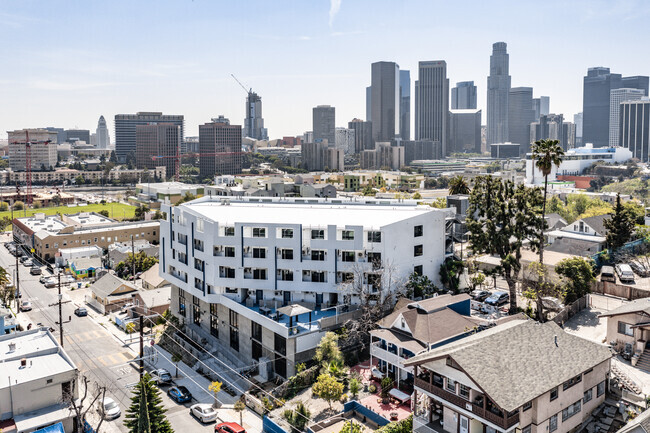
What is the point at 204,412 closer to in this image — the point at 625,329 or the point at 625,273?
the point at 625,329

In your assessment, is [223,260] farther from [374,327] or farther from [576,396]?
[576,396]

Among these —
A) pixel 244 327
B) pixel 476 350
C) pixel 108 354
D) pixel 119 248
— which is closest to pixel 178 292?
pixel 108 354

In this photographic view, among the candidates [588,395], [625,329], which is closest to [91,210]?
[625,329]

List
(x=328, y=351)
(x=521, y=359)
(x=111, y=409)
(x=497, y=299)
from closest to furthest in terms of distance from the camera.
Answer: (x=521, y=359) < (x=111, y=409) < (x=328, y=351) < (x=497, y=299)

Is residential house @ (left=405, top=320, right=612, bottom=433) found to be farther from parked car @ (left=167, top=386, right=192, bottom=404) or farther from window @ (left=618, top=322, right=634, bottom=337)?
parked car @ (left=167, top=386, right=192, bottom=404)

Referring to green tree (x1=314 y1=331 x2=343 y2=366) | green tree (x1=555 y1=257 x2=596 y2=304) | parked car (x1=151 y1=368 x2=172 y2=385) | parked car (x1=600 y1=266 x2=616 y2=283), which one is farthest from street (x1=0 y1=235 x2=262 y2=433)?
parked car (x1=600 y1=266 x2=616 y2=283)

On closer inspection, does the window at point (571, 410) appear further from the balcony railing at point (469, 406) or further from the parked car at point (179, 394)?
the parked car at point (179, 394)

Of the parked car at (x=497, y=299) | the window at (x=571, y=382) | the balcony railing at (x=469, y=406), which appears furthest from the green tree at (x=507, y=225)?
A: the balcony railing at (x=469, y=406)
